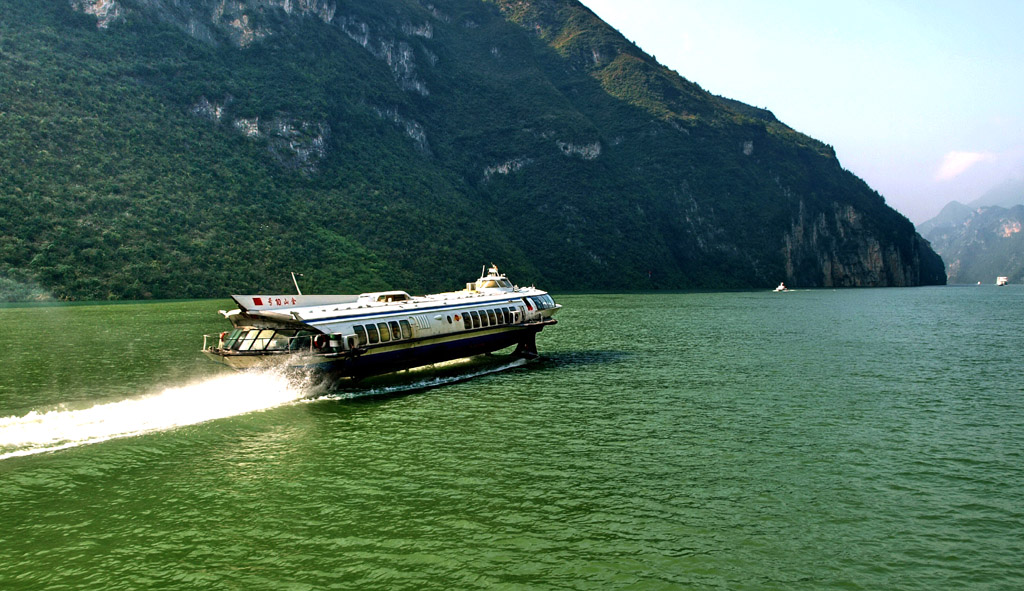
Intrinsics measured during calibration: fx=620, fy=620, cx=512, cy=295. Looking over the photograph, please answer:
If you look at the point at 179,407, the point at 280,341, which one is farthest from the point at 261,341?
the point at 179,407

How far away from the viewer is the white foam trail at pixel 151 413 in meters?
19.9

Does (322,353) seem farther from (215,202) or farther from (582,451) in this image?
(215,202)

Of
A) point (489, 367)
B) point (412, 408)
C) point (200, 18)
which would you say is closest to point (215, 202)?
point (200, 18)

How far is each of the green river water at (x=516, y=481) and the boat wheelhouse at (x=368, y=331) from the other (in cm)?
132

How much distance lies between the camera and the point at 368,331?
2972cm

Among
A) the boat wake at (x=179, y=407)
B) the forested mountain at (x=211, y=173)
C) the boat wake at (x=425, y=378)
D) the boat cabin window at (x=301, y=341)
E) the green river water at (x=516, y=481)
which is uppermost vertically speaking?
the forested mountain at (x=211, y=173)

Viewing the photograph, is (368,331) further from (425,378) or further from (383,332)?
(425,378)

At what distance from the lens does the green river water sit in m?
11.9

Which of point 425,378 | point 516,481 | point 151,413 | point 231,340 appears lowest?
point 516,481

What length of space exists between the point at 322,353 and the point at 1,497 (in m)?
13.4

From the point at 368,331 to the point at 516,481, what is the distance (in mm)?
15142

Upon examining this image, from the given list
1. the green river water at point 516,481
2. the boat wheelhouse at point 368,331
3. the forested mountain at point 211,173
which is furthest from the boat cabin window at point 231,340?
the forested mountain at point 211,173

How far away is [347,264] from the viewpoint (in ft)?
420

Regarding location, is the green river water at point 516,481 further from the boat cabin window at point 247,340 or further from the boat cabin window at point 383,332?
the boat cabin window at point 383,332
